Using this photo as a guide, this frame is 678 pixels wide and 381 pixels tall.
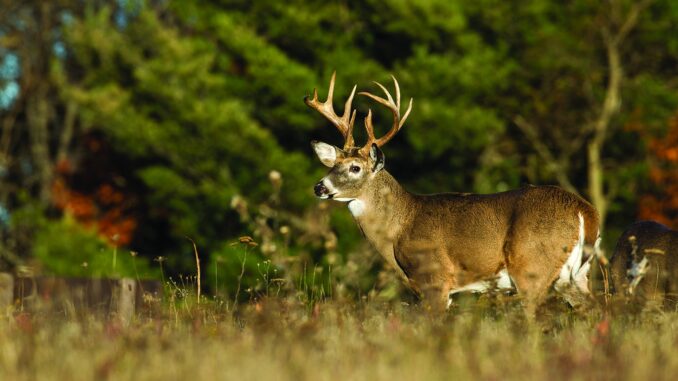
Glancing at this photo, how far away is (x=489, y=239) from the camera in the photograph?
7.89 m

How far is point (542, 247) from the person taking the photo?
7.67 metres

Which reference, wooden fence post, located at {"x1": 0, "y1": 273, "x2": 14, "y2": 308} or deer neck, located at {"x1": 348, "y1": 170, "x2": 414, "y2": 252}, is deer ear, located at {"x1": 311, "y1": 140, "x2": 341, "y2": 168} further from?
wooden fence post, located at {"x1": 0, "y1": 273, "x2": 14, "y2": 308}

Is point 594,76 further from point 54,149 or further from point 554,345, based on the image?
point 554,345

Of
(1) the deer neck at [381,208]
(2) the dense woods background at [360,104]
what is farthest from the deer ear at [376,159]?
(2) the dense woods background at [360,104]

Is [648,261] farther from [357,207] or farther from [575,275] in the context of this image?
[357,207]

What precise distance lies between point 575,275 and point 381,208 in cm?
164

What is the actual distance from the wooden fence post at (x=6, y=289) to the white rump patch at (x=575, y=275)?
14.6ft

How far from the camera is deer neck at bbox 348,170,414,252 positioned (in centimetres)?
846

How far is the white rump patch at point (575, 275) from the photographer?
7.75 m

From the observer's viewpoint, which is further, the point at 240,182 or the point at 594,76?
the point at 594,76

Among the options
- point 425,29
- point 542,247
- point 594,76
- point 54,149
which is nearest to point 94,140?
point 54,149

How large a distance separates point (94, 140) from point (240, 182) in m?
8.14

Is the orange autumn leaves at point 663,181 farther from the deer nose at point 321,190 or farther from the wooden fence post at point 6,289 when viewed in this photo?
the wooden fence post at point 6,289

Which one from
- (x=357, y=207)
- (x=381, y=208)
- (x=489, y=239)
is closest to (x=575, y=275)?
(x=489, y=239)
